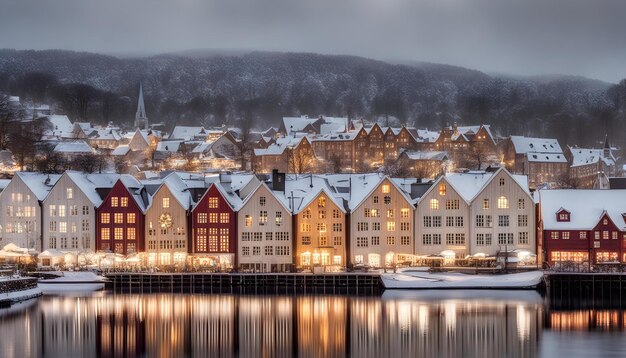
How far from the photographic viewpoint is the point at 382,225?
322ft

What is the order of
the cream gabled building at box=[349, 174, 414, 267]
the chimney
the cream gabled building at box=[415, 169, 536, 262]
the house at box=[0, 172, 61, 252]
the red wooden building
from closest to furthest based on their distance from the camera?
the cream gabled building at box=[415, 169, 536, 262], the cream gabled building at box=[349, 174, 414, 267], the red wooden building, the chimney, the house at box=[0, 172, 61, 252]

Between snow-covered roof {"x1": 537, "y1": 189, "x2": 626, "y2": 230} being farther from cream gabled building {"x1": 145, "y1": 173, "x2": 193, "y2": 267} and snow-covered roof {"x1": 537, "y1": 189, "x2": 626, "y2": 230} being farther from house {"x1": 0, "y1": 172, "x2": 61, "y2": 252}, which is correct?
house {"x1": 0, "y1": 172, "x2": 61, "y2": 252}

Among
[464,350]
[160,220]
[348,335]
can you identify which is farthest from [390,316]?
[160,220]

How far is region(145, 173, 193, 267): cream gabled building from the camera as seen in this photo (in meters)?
100

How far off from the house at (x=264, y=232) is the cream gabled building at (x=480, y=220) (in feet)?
41.4

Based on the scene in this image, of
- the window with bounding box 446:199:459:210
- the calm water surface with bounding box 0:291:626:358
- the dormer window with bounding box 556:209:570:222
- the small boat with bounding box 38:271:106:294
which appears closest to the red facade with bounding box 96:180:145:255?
the small boat with bounding box 38:271:106:294

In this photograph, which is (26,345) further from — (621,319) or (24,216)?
(24,216)

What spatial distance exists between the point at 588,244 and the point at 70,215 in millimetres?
50725

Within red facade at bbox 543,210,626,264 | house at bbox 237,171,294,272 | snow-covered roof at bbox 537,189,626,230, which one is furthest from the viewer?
house at bbox 237,171,294,272

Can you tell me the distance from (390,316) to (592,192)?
37.1m

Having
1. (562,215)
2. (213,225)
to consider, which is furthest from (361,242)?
(562,215)

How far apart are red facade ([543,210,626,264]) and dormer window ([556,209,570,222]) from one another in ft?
4.32

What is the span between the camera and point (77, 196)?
10375cm

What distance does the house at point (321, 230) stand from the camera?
9794 cm
